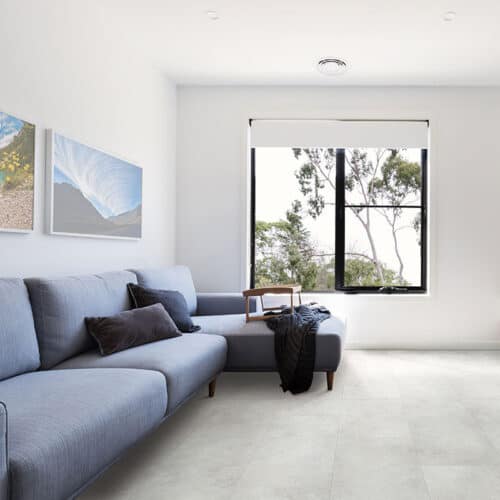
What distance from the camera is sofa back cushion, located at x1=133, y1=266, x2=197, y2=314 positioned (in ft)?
11.9

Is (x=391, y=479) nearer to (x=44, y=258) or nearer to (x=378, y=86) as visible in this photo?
(x=44, y=258)

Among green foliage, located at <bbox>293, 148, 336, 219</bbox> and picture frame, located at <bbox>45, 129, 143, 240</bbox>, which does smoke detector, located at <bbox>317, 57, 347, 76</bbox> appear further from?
picture frame, located at <bbox>45, 129, 143, 240</bbox>

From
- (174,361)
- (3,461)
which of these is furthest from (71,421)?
(174,361)

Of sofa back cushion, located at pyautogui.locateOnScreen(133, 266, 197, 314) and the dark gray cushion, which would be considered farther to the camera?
sofa back cushion, located at pyautogui.locateOnScreen(133, 266, 197, 314)

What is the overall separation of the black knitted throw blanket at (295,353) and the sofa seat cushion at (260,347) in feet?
0.15

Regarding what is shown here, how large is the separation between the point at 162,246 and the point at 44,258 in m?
1.86

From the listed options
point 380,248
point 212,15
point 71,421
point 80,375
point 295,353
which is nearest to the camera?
point 71,421


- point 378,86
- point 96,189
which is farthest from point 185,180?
point 378,86

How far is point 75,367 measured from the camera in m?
2.46

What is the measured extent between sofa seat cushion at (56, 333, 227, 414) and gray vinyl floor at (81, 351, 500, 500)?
0.26m

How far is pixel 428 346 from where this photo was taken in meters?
4.98

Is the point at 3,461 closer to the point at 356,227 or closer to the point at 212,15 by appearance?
the point at 212,15

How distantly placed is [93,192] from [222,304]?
1490 millimetres

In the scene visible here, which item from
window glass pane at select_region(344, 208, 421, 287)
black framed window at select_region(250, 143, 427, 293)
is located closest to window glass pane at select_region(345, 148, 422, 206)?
black framed window at select_region(250, 143, 427, 293)
